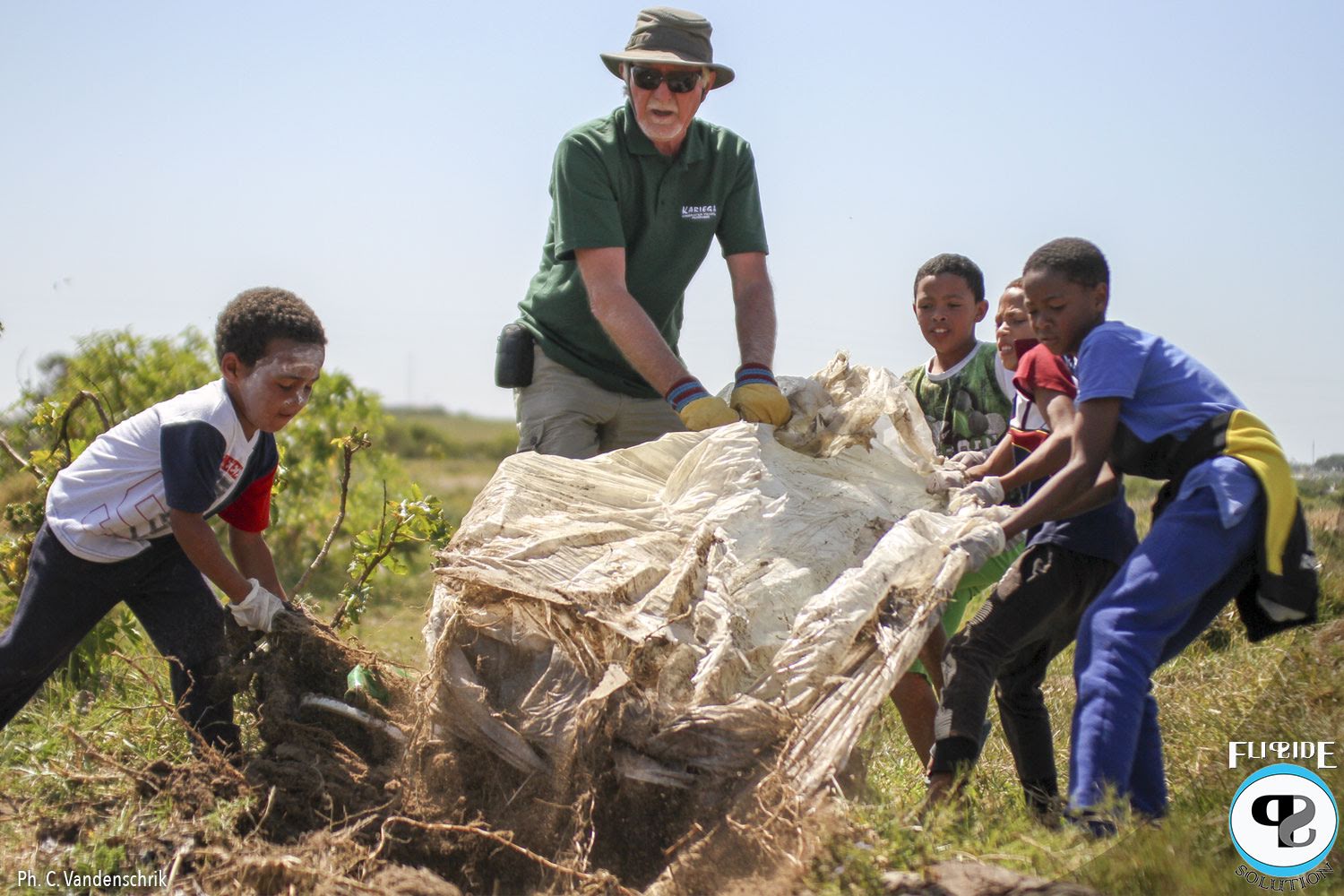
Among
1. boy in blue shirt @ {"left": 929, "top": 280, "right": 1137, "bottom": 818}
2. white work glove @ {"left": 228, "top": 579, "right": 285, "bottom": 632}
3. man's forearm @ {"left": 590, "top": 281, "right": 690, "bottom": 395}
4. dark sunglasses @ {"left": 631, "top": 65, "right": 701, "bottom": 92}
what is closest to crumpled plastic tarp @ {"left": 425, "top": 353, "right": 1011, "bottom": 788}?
boy in blue shirt @ {"left": 929, "top": 280, "right": 1137, "bottom": 818}

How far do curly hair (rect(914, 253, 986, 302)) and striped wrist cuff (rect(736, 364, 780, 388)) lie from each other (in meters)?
0.56

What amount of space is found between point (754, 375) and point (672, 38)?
3.73 feet

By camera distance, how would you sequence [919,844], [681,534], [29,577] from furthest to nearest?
[29,577] < [681,534] < [919,844]

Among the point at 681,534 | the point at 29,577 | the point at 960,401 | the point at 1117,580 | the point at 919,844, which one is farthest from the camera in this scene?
the point at 960,401

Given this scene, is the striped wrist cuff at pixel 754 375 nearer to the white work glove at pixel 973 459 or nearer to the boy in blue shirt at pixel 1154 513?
the white work glove at pixel 973 459

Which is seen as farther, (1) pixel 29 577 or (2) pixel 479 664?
(1) pixel 29 577

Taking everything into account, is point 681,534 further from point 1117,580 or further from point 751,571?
point 1117,580

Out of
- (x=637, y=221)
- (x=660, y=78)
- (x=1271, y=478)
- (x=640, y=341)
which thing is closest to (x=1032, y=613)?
(x=1271, y=478)

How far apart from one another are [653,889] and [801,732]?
472mm

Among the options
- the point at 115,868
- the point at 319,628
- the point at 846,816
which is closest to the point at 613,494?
the point at 319,628

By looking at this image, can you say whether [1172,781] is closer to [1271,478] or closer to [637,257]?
[1271,478]

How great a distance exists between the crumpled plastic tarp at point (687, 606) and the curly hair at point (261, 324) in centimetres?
67

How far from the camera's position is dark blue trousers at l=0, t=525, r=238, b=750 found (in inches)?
140

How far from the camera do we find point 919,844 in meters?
2.66
